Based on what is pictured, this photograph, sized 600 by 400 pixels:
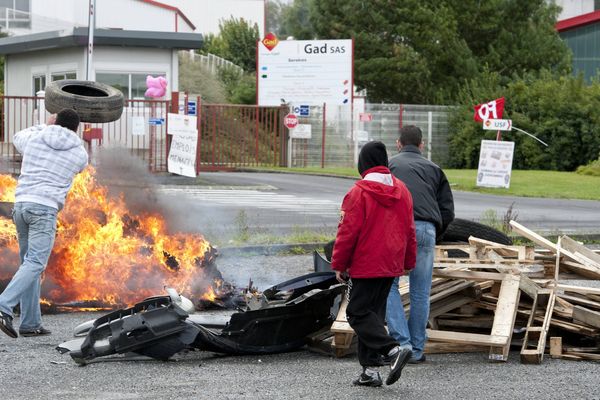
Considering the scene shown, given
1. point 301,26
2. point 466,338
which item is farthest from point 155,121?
point 301,26

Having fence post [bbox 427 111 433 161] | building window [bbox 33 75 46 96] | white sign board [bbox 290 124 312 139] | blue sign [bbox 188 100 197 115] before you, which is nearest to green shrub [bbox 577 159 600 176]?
fence post [bbox 427 111 433 161]

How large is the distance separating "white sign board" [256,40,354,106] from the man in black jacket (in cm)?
3068

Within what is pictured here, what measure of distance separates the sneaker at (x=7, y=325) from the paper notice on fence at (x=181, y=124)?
680 inches

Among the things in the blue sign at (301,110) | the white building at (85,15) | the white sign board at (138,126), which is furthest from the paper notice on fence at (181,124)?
the white building at (85,15)

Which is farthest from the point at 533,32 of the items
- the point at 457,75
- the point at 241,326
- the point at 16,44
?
the point at 241,326

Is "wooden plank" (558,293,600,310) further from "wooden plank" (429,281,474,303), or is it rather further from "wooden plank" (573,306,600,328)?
"wooden plank" (429,281,474,303)

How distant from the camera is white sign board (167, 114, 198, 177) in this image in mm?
25391

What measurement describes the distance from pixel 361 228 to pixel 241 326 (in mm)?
1466

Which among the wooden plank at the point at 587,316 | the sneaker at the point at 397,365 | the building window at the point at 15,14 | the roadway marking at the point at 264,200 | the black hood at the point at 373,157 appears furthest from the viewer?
the building window at the point at 15,14

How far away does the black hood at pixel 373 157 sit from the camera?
704cm

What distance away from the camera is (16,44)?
33.8 meters

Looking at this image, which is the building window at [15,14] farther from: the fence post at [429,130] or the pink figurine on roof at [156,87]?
the pink figurine on roof at [156,87]

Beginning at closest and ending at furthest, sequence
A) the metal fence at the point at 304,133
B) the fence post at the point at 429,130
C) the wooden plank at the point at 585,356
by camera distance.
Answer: the wooden plank at the point at 585,356 → the metal fence at the point at 304,133 → the fence post at the point at 429,130

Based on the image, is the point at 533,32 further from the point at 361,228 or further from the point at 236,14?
the point at 361,228
